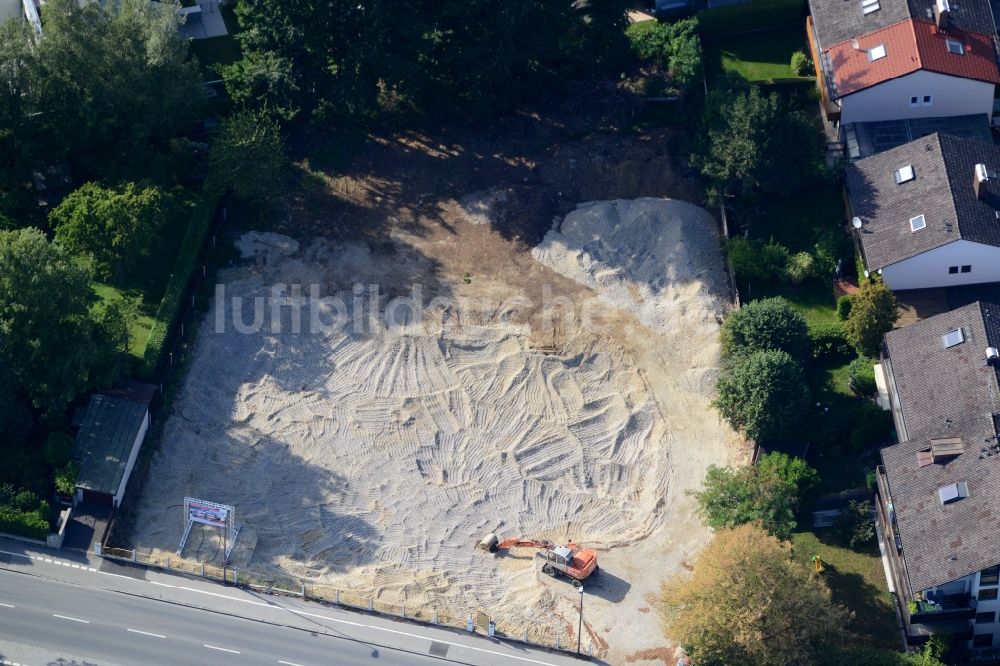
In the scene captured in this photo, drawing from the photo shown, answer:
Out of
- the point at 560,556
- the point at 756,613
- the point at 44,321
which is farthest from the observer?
the point at 44,321

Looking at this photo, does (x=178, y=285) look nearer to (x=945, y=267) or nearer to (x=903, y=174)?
(x=903, y=174)

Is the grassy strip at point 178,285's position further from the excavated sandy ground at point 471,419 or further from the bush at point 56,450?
the bush at point 56,450

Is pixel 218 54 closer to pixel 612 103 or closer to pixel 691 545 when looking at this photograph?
pixel 612 103

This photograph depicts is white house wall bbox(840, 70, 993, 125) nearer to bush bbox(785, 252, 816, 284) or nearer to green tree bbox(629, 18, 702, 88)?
green tree bbox(629, 18, 702, 88)

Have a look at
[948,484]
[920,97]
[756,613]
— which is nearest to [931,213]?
[920,97]

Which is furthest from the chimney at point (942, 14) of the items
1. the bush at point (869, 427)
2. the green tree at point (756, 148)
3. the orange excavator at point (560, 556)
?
the orange excavator at point (560, 556)

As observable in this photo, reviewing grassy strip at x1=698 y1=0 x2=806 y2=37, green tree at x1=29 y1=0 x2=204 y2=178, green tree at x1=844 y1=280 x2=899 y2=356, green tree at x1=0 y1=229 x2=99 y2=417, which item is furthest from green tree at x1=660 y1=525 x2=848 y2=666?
green tree at x1=29 y1=0 x2=204 y2=178

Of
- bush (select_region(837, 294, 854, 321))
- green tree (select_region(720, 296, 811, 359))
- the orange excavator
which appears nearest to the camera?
the orange excavator
